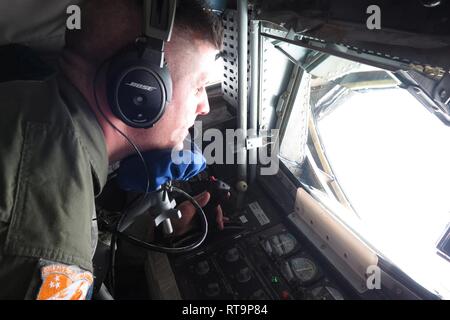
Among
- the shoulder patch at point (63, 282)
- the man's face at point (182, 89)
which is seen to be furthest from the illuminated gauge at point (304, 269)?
the shoulder patch at point (63, 282)

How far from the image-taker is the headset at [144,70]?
0.66 m

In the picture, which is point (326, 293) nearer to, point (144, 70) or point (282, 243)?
point (282, 243)

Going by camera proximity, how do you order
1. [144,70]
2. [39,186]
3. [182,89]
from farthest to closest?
[182,89]
[144,70]
[39,186]

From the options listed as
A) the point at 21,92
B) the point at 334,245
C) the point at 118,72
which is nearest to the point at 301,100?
the point at 334,245

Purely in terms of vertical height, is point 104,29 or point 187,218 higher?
point 104,29

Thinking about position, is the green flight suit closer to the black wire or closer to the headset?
the headset

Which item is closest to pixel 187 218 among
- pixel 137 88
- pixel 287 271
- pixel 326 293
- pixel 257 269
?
pixel 257 269

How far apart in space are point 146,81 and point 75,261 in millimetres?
406

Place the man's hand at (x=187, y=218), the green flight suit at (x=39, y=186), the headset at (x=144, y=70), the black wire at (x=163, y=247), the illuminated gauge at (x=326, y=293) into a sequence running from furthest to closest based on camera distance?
the man's hand at (x=187, y=218), the black wire at (x=163, y=247), the illuminated gauge at (x=326, y=293), the headset at (x=144, y=70), the green flight suit at (x=39, y=186)

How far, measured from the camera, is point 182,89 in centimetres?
83

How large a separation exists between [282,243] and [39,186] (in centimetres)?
95

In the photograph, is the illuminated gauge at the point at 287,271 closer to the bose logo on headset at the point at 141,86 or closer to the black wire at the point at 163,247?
the black wire at the point at 163,247

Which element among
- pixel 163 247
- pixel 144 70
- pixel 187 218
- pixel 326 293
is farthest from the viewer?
pixel 187 218

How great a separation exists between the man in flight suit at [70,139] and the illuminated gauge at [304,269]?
0.70 m
